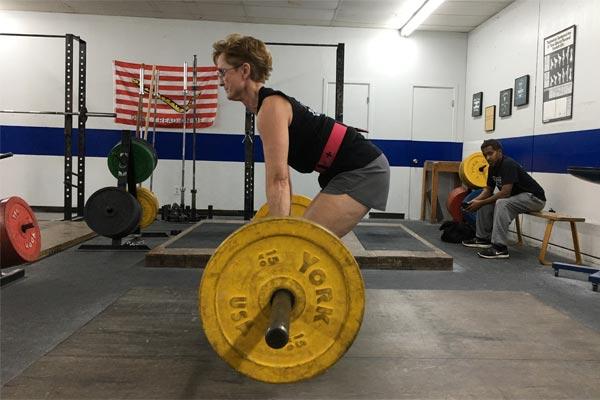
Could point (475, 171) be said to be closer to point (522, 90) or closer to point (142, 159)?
point (522, 90)

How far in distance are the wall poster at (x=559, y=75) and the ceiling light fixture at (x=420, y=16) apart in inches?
47.9

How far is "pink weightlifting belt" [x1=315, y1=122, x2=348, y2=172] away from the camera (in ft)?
4.79

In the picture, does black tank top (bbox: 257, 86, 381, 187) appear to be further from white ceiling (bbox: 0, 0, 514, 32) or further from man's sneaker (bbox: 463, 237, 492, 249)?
white ceiling (bbox: 0, 0, 514, 32)

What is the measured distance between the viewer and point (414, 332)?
193 centimetres

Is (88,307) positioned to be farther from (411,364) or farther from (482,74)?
(482,74)

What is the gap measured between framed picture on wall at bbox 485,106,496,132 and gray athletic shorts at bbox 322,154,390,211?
163 inches

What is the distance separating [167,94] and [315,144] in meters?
4.70

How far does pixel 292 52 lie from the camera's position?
19.4 feet

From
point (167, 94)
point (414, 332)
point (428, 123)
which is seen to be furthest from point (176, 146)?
point (414, 332)

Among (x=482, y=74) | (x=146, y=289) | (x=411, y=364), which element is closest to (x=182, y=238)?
(x=146, y=289)

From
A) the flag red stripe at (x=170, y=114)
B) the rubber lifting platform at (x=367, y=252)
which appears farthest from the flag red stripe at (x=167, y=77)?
the rubber lifting platform at (x=367, y=252)

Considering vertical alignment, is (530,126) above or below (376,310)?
above

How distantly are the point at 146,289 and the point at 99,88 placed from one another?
410cm

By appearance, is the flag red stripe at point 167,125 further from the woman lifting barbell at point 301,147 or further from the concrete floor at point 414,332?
the woman lifting barbell at point 301,147
